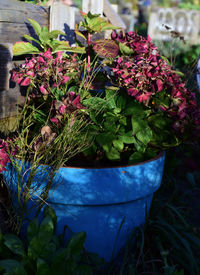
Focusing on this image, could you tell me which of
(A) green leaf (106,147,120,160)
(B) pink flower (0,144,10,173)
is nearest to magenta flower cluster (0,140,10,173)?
(B) pink flower (0,144,10,173)

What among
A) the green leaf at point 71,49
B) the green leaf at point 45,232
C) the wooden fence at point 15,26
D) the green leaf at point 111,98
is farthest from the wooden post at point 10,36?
the green leaf at point 45,232

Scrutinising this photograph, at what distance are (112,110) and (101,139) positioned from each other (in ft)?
0.63

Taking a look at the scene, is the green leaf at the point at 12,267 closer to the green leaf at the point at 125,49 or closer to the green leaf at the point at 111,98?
the green leaf at the point at 111,98

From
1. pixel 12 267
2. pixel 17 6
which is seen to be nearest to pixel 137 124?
pixel 12 267

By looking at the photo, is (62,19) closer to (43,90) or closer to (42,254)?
(43,90)

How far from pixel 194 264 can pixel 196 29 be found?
31.5 ft

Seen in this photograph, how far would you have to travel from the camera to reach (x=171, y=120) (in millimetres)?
1664

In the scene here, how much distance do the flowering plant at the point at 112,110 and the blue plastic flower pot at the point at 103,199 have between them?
0.32 feet

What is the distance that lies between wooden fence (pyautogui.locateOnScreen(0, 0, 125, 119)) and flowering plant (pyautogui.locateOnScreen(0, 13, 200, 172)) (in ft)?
0.28

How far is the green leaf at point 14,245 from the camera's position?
4.41ft

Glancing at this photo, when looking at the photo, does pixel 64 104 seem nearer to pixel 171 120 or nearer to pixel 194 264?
pixel 171 120

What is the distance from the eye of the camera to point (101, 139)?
1.54m

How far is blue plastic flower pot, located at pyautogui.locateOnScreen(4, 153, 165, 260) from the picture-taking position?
1.48 metres

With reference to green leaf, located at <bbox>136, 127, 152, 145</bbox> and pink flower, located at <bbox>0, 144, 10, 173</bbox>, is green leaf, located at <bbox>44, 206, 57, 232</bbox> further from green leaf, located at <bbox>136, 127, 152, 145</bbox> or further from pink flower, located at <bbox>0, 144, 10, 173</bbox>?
green leaf, located at <bbox>136, 127, 152, 145</bbox>
